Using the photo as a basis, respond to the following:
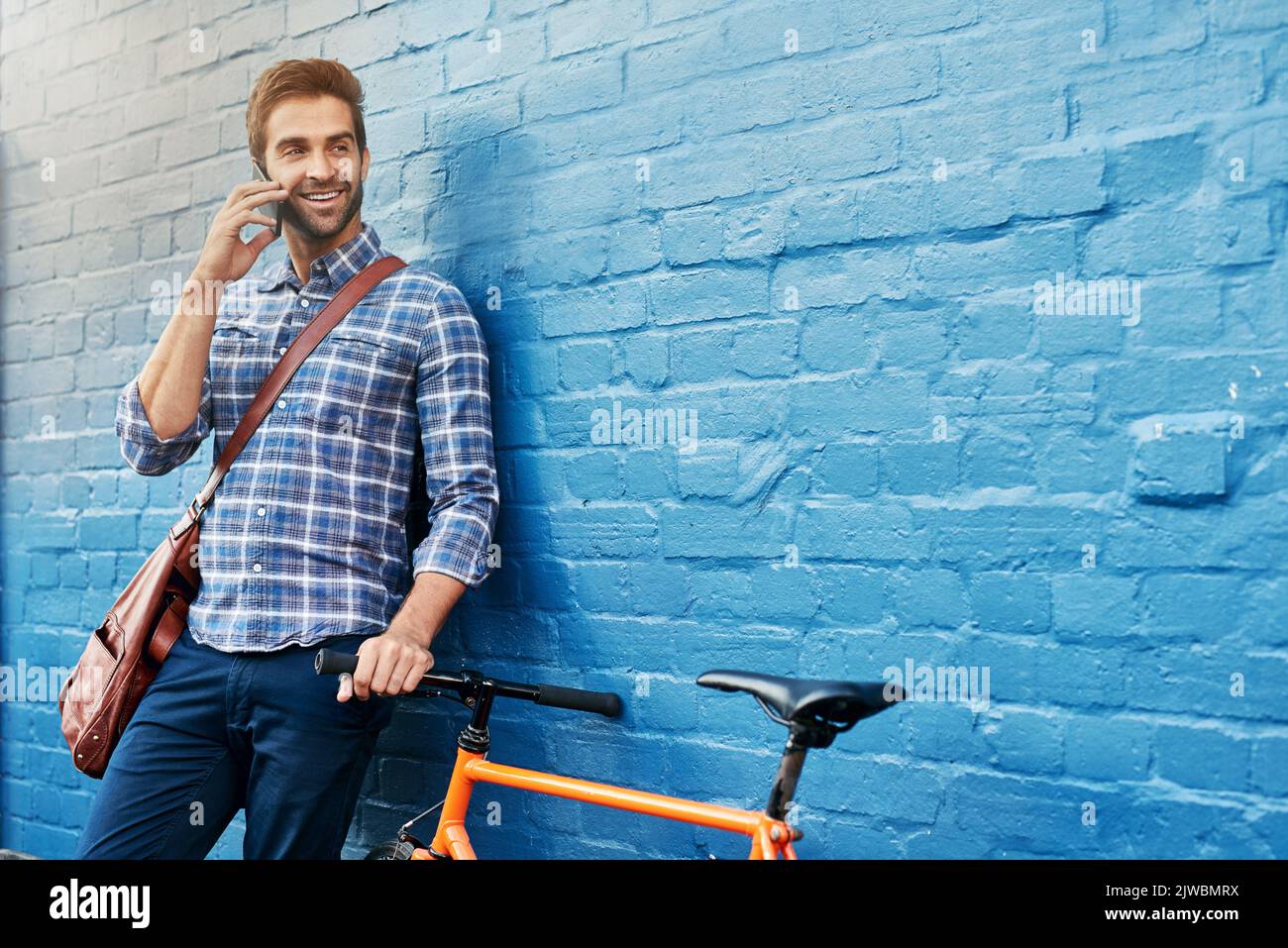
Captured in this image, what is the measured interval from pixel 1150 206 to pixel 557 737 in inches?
61.6

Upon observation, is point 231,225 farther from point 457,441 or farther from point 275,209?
point 457,441

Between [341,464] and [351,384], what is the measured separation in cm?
17

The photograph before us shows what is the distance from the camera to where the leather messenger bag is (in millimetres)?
2402

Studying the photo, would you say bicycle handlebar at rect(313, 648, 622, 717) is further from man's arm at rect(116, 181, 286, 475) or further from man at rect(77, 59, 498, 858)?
man's arm at rect(116, 181, 286, 475)

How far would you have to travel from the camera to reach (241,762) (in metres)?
2.33

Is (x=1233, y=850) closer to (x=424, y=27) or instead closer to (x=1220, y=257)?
(x=1220, y=257)

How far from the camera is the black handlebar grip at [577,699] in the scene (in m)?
2.16

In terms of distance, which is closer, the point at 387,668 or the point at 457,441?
the point at 387,668

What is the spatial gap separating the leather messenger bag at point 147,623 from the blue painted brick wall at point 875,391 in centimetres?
45

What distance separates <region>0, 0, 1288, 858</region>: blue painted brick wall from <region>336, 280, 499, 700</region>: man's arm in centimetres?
18

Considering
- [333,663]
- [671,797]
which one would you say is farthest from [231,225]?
[671,797]

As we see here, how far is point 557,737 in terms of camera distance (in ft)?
8.20

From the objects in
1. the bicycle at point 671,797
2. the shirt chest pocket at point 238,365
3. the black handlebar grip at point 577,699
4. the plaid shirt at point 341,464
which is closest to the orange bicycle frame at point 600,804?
the bicycle at point 671,797
